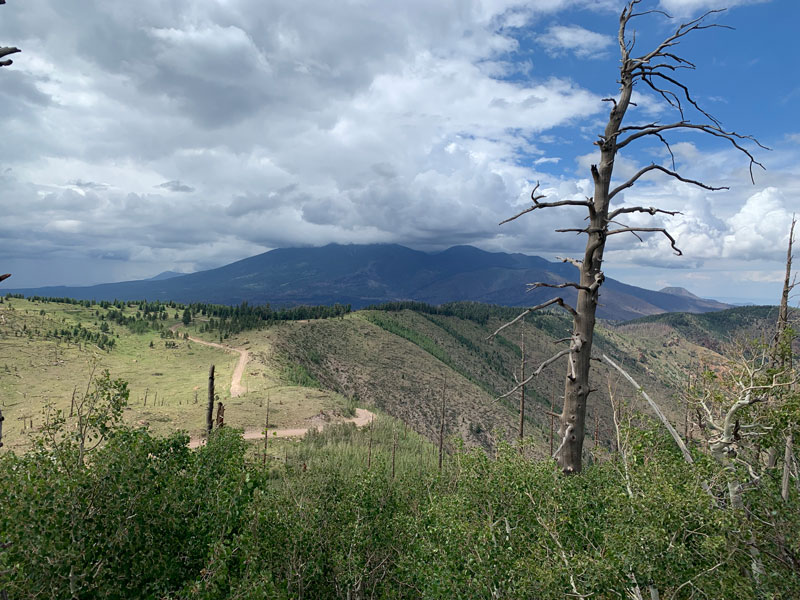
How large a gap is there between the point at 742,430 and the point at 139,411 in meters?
Answer: 40.4

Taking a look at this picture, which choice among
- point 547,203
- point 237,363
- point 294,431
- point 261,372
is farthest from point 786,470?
point 237,363

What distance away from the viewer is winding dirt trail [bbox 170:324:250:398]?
46.1m

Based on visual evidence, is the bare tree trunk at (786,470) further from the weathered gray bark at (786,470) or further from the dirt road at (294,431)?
the dirt road at (294,431)

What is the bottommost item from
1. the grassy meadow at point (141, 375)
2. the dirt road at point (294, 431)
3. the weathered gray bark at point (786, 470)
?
the dirt road at point (294, 431)

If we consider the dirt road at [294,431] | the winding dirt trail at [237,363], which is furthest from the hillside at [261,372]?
the dirt road at [294,431]

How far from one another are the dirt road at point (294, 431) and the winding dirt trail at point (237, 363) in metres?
10.0

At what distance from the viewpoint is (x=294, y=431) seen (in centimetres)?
3697

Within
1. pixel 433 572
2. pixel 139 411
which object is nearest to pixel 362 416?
pixel 139 411

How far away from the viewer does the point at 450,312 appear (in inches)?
6673

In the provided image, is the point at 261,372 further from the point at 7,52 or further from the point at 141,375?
the point at 7,52

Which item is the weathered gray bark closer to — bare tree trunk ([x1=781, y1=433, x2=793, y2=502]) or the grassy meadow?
Result: bare tree trunk ([x1=781, y1=433, x2=793, y2=502])

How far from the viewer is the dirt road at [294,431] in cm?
3045

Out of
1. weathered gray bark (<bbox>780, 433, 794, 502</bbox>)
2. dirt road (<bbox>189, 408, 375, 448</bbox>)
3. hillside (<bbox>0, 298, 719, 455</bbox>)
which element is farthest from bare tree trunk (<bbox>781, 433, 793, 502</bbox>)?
dirt road (<bbox>189, 408, 375, 448</bbox>)

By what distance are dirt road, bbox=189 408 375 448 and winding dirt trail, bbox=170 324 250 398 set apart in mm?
10037
